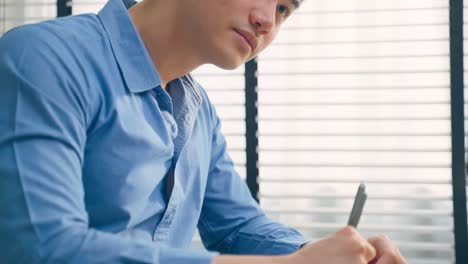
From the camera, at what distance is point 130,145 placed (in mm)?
875

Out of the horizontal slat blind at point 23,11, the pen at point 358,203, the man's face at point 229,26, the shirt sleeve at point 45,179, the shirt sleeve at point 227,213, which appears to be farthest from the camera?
the horizontal slat blind at point 23,11

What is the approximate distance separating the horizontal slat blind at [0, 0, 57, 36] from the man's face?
1.62m

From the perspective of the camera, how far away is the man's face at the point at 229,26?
910 millimetres

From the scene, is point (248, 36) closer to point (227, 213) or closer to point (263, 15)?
point (263, 15)

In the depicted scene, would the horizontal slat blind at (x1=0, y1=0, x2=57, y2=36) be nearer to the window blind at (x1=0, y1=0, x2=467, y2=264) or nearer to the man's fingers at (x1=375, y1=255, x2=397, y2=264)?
the window blind at (x1=0, y1=0, x2=467, y2=264)

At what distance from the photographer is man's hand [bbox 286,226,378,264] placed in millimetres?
735

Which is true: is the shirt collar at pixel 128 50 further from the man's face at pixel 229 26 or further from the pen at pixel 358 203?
the pen at pixel 358 203

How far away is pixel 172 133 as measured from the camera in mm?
1004

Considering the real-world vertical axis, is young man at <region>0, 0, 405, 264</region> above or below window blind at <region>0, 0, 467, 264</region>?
above

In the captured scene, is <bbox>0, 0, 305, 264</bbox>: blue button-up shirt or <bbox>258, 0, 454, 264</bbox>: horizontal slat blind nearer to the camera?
<bbox>0, 0, 305, 264</bbox>: blue button-up shirt

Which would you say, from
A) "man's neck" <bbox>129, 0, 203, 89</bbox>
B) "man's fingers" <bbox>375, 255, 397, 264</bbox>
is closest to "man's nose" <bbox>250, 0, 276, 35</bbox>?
"man's neck" <bbox>129, 0, 203, 89</bbox>

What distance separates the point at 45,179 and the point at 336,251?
0.38 m

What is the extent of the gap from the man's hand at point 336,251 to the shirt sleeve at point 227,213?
437mm

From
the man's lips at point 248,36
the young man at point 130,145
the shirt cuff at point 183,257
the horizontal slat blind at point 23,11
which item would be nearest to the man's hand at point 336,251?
the young man at point 130,145
